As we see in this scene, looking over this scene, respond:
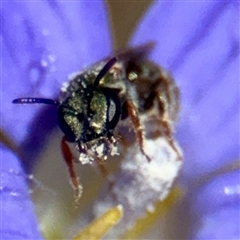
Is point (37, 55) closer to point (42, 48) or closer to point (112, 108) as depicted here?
point (42, 48)

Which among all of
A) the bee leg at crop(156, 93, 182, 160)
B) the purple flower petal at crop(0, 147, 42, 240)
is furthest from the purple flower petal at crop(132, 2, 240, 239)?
the purple flower petal at crop(0, 147, 42, 240)

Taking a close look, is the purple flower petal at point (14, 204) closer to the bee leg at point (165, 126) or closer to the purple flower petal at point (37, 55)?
the purple flower petal at point (37, 55)

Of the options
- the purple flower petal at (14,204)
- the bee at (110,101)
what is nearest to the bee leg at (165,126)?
the bee at (110,101)

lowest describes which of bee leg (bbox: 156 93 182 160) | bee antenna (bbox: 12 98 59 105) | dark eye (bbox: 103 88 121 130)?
bee leg (bbox: 156 93 182 160)

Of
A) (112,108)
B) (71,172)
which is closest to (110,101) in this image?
(112,108)

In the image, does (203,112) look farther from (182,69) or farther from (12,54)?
(12,54)

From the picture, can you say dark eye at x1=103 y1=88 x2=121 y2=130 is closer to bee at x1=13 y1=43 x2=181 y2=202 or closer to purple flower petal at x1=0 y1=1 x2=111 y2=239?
bee at x1=13 y1=43 x2=181 y2=202

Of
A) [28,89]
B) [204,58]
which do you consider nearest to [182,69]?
[204,58]
